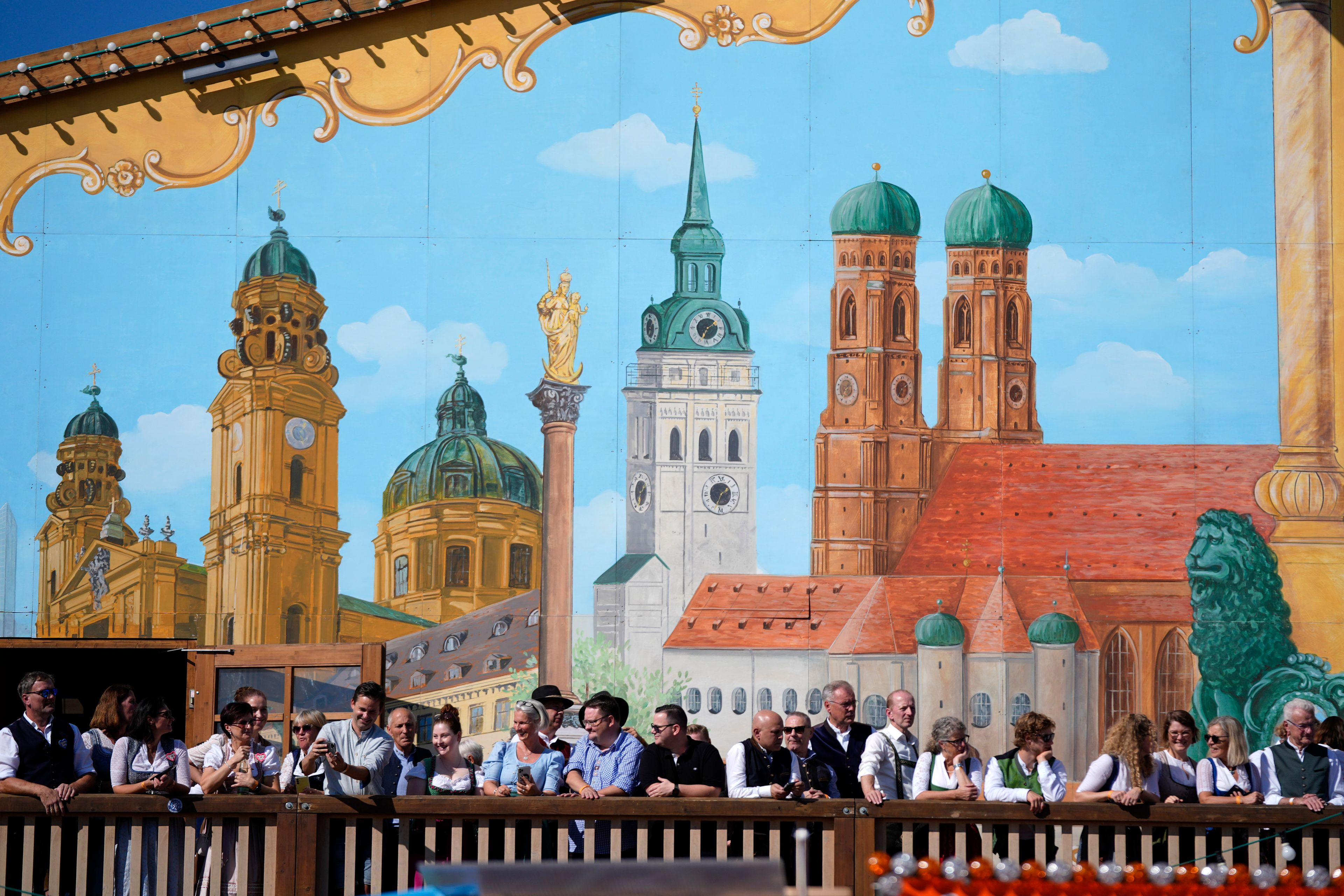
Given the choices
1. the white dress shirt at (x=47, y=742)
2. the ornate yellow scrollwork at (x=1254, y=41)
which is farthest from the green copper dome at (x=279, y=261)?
the ornate yellow scrollwork at (x=1254, y=41)

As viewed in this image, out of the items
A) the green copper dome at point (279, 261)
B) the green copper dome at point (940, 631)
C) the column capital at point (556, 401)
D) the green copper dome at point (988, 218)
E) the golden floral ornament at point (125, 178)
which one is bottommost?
the green copper dome at point (940, 631)

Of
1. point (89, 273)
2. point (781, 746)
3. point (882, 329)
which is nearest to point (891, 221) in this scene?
point (882, 329)

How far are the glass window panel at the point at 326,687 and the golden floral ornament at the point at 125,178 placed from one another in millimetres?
4067

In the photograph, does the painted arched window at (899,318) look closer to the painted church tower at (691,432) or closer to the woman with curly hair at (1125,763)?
the painted church tower at (691,432)

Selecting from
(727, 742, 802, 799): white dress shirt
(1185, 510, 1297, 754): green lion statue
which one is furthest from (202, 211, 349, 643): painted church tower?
(1185, 510, 1297, 754): green lion statue

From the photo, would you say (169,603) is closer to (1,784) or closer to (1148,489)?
(1,784)

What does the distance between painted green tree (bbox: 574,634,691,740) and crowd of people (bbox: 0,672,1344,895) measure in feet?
11.1

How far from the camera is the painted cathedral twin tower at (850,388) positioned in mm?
11695

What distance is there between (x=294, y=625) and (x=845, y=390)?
4.65 m

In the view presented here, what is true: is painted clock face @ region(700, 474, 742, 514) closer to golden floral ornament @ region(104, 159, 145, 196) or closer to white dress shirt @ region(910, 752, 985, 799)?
white dress shirt @ region(910, 752, 985, 799)

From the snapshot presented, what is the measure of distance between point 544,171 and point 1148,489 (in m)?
5.33

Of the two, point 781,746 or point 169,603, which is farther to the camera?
point 169,603

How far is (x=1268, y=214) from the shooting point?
11.8 metres

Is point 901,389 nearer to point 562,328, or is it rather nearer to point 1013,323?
point 1013,323
